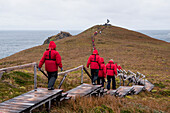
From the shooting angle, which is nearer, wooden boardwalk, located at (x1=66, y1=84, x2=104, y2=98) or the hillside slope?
wooden boardwalk, located at (x1=66, y1=84, x2=104, y2=98)

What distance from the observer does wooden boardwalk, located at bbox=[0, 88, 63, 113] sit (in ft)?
17.2

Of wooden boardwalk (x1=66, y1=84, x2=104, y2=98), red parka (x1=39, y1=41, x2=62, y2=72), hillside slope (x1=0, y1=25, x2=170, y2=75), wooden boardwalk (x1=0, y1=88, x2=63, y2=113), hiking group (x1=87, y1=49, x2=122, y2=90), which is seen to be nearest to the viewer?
wooden boardwalk (x1=0, y1=88, x2=63, y2=113)

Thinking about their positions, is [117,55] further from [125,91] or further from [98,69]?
[98,69]

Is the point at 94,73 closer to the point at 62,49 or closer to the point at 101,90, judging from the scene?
the point at 101,90

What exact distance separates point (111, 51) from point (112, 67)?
34.0m

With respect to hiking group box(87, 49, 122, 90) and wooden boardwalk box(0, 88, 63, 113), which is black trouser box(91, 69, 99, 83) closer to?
hiking group box(87, 49, 122, 90)

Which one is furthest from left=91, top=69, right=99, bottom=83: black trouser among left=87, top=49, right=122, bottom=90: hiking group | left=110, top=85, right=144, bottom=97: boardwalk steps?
left=110, top=85, right=144, bottom=97: boardwalk steps

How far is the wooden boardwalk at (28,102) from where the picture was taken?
5246 millimetres

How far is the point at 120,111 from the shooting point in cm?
686

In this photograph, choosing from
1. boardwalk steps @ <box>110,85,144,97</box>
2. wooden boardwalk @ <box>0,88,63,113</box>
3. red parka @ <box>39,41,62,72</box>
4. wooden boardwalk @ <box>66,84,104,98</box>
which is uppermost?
red parka @ <box>39,41,62,72</box>

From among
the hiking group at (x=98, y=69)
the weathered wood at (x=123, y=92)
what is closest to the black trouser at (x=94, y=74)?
the hiking group at (x=98, y=69)

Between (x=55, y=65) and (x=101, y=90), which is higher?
(x=55, y=65)

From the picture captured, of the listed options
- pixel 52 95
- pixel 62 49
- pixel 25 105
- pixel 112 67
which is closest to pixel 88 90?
pixel 52 95

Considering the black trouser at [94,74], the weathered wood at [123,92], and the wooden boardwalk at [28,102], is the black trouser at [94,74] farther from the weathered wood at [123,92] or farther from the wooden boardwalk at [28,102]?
the wooden boardwalk at [28,102]
